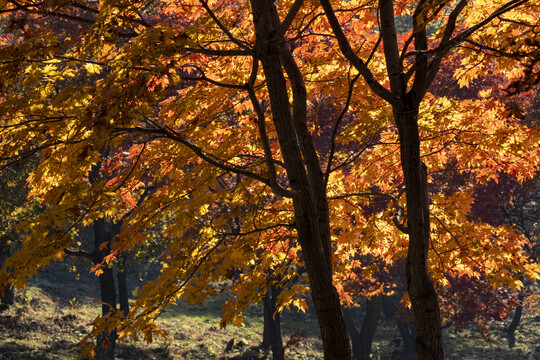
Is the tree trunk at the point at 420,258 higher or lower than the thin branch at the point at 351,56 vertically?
lower

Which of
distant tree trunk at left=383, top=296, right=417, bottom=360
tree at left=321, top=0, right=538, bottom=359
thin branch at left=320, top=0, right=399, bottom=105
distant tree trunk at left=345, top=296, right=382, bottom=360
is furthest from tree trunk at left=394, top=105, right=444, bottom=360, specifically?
distant tree trunk at left=383, top=296, right=417, bottom=360

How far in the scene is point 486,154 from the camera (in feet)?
19.4

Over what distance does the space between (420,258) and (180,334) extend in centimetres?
1377

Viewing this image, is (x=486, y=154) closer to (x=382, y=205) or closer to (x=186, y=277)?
(x=186, y=277)

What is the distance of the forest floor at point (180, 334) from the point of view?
14.1m

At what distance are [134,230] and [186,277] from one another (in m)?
0.78

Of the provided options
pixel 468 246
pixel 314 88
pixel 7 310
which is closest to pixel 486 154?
pixel 468 246

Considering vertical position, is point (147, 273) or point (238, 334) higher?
point (147, 273)

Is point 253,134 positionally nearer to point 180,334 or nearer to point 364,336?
point 180,334

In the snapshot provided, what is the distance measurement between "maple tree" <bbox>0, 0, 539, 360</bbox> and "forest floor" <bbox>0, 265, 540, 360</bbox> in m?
9.35

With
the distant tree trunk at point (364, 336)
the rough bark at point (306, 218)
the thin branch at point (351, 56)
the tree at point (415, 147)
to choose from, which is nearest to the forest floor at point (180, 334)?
the distant tree trunk at point (364, 336)

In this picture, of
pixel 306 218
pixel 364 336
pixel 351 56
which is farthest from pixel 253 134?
pixel 364 336

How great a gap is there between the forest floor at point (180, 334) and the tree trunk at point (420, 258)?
10.2m

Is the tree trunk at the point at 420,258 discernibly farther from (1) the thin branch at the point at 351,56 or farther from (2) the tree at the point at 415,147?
(1) the thin branch at the point at 351,56
